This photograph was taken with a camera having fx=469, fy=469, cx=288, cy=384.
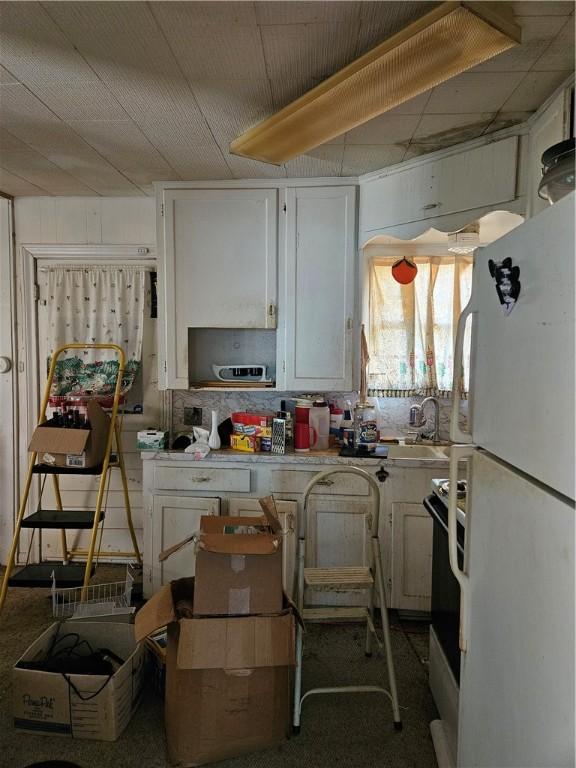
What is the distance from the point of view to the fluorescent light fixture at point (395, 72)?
51.4 inches

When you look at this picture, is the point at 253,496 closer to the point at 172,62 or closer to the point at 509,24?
the point at 172,62

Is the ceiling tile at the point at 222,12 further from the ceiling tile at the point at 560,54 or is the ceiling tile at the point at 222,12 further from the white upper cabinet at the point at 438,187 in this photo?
the white upper cabinet at the point at 438,187

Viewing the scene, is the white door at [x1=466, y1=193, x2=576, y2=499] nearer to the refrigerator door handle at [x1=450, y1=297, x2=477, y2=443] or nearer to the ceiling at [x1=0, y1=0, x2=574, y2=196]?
the refrigerator door handle at [x1=450, y1=297, x2=477, y2=443]

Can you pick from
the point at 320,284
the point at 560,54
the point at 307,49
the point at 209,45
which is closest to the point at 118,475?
the point at 320,284

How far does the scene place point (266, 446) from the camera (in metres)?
2.67

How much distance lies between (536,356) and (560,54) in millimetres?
1280

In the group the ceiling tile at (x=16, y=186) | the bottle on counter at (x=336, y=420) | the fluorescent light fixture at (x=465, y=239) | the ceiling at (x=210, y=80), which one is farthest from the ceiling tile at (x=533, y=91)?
the ceiling tile at (x=16, y=186)

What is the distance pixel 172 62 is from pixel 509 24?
3.47 ft

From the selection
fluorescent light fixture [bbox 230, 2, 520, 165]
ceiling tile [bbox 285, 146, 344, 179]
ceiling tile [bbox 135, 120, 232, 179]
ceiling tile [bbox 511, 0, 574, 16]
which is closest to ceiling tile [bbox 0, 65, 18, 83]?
ceiling tile [bbox 135, 120, 232, 179]

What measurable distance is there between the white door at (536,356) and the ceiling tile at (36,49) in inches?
55.8

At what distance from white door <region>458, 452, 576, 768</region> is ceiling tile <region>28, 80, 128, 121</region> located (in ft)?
6.13

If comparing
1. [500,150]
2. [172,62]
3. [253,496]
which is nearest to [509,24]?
[500,150]

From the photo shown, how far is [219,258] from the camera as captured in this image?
2.73 meters

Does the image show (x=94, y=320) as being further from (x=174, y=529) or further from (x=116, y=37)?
(x=116, y=37)
